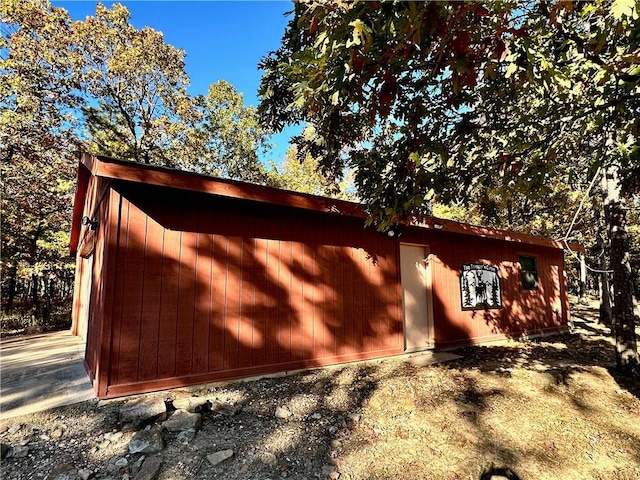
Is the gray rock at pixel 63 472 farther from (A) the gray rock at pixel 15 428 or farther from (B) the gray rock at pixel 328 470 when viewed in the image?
(B) the gray rock at pixel 328 470

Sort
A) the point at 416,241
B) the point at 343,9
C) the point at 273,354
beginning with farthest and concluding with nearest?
the point at 416,241 < the point at 273,354 < the point at 343,9

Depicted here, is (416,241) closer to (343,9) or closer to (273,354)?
(273,354)

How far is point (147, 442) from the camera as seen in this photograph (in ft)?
8.20

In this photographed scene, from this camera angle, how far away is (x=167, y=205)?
12.6 ft

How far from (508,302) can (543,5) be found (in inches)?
260

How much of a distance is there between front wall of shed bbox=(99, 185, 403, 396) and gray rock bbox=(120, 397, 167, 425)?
0.58 metres

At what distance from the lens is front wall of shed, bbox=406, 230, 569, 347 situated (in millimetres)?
6371

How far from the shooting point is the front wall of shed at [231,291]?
3541mm

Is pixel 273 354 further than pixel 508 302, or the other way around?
pixel 508 302

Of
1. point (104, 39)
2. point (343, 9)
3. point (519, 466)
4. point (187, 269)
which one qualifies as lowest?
point (519, 466)

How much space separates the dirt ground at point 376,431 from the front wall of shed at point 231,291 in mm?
338

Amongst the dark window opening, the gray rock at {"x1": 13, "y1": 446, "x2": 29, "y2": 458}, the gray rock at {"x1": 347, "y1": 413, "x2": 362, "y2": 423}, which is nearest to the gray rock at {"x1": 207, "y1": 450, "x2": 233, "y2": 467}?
the gray rock at {"x1": 347, "y1": 413, "x2": 362, "y2": 423}

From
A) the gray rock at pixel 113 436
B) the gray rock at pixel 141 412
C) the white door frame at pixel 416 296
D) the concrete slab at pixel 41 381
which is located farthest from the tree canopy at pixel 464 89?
the concrete slab at pixel 41 381

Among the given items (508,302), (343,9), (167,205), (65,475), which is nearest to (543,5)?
(343,9)
